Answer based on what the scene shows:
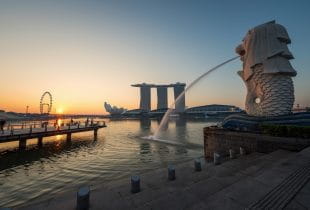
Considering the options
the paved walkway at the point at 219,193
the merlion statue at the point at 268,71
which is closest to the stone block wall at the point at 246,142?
the paved walkway at the point at 219,193

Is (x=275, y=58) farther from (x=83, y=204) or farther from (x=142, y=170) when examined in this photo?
(x=83, y=204)

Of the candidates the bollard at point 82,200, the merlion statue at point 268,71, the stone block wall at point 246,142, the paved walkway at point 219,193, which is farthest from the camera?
the merlion statue at point 268,71

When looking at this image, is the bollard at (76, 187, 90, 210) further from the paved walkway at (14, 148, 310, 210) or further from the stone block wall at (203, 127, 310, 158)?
the stone block wall at (203, 127, 310, 158)

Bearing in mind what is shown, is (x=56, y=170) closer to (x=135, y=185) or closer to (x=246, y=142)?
(x=135, y=185)

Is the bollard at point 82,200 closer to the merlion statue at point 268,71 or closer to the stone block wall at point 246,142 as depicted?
the stone block wall at point 246,142

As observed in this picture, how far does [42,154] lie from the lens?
82.0 feet

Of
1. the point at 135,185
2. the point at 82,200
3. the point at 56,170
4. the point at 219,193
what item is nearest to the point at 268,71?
the point at 219,193

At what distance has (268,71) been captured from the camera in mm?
23000

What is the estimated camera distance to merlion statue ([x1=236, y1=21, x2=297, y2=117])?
22578 millimetres

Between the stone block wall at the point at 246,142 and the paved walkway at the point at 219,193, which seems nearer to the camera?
the paved walkway at the point at 219,193

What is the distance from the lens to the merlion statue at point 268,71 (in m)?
22.6

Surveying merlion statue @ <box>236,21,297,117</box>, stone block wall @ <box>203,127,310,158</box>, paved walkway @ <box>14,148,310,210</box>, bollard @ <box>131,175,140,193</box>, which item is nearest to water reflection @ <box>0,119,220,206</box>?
stone block wall @ <box>203,127,310,158</box>

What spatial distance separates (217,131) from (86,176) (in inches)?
608

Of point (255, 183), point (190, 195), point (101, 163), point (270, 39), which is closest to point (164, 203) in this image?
point (190, 195)
